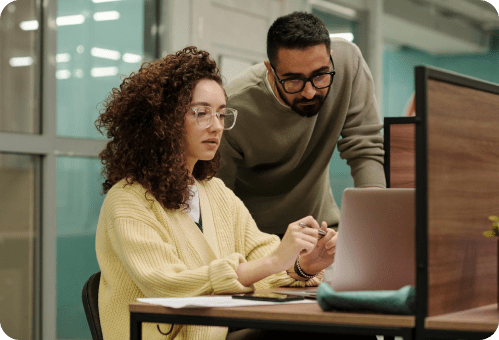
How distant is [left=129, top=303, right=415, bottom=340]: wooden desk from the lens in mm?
1088

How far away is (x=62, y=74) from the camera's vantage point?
137 inches

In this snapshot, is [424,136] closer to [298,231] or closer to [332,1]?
[298,231]

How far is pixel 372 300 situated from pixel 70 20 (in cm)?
285

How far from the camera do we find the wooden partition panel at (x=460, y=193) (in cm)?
108

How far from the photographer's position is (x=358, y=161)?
230cm

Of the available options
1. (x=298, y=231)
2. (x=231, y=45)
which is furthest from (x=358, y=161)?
(x=231, y=45)

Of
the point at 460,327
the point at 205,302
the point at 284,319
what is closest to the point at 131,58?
the point at 205,302

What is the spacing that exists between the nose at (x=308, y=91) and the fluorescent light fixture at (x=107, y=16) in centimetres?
201

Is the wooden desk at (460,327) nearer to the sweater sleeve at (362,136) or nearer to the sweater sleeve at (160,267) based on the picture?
the sweater sleeve at (160,267)

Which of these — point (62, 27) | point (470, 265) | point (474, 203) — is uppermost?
point (62, 27)

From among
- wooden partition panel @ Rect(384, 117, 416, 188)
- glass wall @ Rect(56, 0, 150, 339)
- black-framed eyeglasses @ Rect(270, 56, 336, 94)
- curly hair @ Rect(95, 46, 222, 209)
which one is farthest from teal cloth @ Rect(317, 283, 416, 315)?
glass wall @ Rect(56, 0, 150, 339)

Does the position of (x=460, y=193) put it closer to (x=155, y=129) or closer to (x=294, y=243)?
(x=294, y=243)

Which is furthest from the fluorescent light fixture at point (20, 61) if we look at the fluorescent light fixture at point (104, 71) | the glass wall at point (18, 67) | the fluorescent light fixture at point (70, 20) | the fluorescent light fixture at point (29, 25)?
the fluorescent light fixture at point (104, 71)

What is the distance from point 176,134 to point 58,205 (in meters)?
1.97
